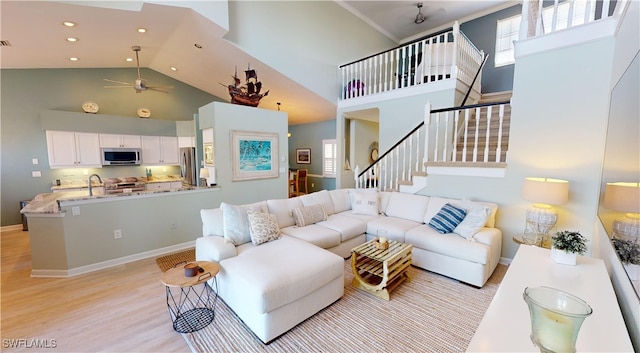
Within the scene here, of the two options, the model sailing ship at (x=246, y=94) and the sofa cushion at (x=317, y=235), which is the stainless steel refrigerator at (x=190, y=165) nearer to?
the model sailing ship at (x=246, y=94)

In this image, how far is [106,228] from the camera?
322 centimetres

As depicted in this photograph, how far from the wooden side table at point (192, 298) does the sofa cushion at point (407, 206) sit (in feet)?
9.07

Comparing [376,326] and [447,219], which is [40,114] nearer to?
[376,326]

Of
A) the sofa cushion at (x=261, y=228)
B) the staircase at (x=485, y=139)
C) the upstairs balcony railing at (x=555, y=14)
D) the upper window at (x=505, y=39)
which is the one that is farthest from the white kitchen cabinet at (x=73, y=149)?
the upper window at (x=505, y=39)

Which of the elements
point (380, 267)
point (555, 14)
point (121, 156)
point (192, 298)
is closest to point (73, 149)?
point (121, 156)

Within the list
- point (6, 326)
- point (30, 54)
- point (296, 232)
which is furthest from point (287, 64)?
point (6, 326)

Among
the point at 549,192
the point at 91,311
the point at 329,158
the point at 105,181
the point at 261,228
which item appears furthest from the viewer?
the point at 329,158

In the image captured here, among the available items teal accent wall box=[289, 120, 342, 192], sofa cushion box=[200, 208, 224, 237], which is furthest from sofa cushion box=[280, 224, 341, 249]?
teal accent wall box=[289, 120, 342, 192]

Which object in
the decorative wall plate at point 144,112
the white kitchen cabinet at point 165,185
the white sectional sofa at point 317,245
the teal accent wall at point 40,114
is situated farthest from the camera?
the decorative wall plate at point 144,112

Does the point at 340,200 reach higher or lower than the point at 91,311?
higher

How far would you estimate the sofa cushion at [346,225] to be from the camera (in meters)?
3.38

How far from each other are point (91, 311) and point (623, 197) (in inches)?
163

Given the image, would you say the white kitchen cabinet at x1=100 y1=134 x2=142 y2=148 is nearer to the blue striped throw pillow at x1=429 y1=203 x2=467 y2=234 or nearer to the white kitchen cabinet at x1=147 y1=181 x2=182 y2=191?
the white kitchen cabinet at x1=147 y1=181 x2=182 y2=191

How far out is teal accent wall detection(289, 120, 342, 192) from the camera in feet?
25.6
